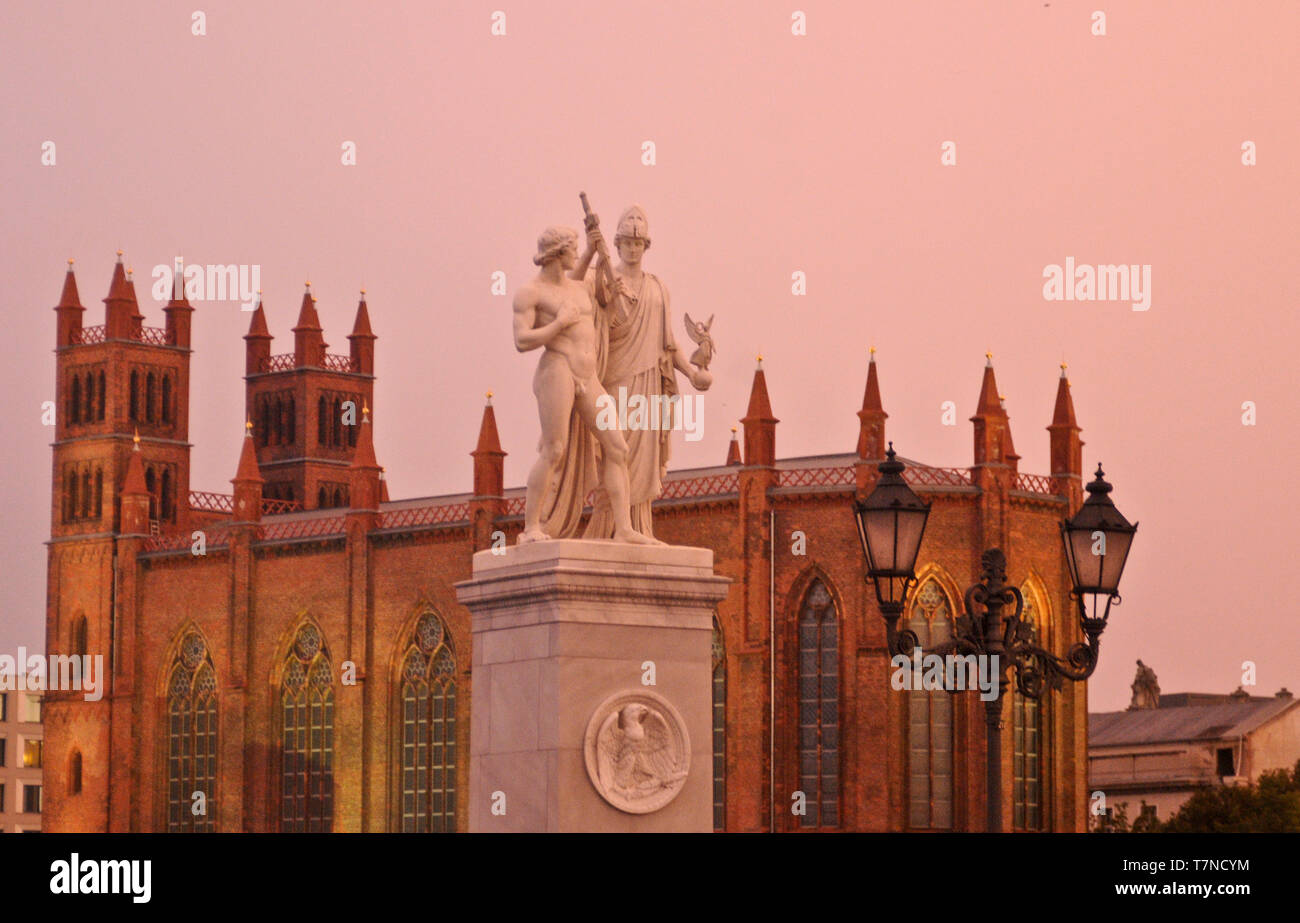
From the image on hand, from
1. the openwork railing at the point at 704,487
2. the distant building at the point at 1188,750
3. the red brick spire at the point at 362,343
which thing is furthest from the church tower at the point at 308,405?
the distant building at the point at 1188,750

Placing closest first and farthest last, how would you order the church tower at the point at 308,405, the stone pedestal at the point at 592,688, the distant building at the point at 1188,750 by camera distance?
the stone pedestal at the point at 592,688 → the church tower at the point at 308,405 → the distant building at the point at 1188,750

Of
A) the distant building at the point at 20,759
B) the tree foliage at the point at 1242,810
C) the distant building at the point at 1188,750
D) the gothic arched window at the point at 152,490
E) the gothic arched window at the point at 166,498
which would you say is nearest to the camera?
the tree foliage at the point at 1242,810

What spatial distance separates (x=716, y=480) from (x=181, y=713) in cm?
1935

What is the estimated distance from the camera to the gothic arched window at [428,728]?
65.6 metres

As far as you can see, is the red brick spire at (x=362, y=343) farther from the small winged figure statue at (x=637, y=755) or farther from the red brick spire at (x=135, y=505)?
the small winged figure statue at (x=637, y=755)

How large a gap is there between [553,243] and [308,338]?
6875cm

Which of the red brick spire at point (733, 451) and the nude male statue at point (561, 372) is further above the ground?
the red brick spire at point (733, 451)

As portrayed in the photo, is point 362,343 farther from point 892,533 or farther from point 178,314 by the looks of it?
→ point 892,533

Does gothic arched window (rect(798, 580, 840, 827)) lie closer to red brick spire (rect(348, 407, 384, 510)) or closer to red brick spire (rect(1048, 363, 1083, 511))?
red brick spire (rect(1048, 363, 1083, 511))

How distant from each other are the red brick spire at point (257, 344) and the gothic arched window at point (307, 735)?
1953 centimetres
